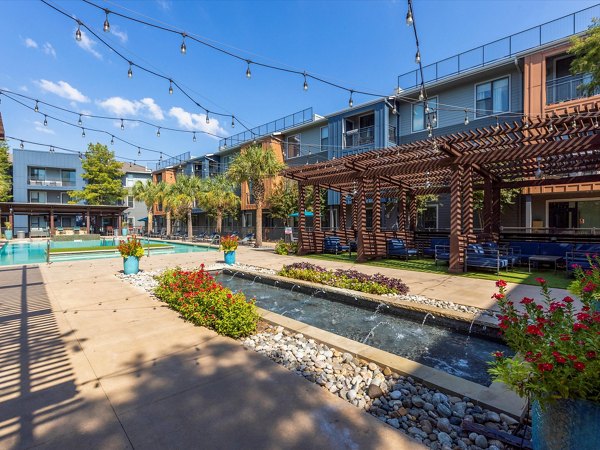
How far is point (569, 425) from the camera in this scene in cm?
196

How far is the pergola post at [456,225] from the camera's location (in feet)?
34.2

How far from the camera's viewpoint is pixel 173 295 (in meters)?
6.51

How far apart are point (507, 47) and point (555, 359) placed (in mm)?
21112

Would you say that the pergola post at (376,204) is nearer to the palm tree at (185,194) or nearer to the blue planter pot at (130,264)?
the blue planter pot at (130,264)

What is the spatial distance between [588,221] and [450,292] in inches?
574

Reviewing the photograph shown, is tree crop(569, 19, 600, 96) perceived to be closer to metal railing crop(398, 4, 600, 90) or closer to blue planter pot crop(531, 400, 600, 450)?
metal railing crop(398, 4, 600, 90)

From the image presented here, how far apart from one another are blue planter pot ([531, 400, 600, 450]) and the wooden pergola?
29.0 ft

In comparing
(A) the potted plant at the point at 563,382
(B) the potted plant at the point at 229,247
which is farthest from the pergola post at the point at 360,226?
(A) the potted plant at the point at 563,382

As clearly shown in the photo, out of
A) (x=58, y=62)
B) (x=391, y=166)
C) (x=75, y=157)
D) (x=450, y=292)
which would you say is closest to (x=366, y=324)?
(x=450, y=292)

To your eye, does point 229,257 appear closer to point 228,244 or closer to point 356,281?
point 228,244

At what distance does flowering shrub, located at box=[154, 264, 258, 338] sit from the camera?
16.0 ft

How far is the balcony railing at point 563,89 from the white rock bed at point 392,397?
18875 millimetres

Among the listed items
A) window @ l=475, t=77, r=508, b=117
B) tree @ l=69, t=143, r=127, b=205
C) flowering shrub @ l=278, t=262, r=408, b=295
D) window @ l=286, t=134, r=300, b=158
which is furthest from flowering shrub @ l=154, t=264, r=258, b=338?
tree @ l=69, t=143, r=127, b=205

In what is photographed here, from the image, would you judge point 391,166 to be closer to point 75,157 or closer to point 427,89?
point 427,89
